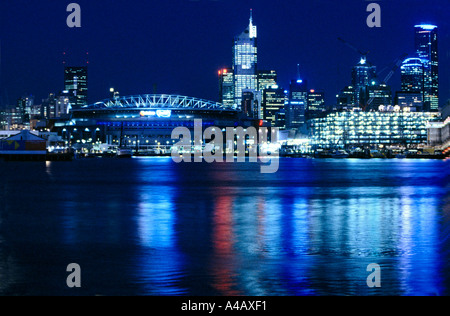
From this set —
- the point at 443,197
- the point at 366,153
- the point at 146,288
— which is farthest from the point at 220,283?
the point at 366,153

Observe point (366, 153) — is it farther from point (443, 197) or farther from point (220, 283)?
point (220, 283)

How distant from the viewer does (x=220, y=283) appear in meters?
14.9

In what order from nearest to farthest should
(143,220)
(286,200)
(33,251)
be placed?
(33,251) < (143,220) < (286,200)

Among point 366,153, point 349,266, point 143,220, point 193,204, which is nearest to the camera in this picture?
point 349,266

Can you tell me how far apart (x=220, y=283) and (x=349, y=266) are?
3755 mm

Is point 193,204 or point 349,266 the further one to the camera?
point 193,204

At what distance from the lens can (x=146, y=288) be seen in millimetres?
14305

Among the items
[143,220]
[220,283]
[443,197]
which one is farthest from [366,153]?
[220,283]

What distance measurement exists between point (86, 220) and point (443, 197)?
24.2m

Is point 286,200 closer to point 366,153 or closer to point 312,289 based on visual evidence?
point 312,289
